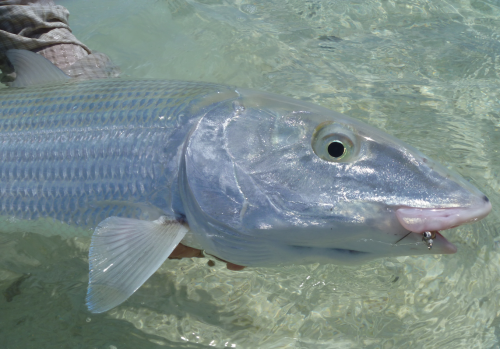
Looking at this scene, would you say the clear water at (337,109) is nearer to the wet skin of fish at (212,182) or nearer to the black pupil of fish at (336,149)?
the wet skin of fish at (212,182)

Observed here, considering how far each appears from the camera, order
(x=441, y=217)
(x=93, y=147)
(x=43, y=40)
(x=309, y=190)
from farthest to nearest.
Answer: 1. (x=43, y=40)
2. (x=93, y=147)
3. (x=309, y=190)
4. (x=441, y=217)

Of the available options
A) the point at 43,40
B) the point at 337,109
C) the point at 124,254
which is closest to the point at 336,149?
the point at 124,254

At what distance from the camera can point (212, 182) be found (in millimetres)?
1877

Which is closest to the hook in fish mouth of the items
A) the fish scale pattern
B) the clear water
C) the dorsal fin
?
the clear water

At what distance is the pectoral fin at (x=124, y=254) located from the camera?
1.82 m

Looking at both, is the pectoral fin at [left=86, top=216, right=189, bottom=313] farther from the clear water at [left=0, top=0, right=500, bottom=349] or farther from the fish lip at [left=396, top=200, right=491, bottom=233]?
the fish lip at [left=396, top=200, right=491, bottom=233]

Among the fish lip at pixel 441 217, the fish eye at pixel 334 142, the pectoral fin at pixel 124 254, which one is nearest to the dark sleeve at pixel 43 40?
the pectoral fin at pixel 124 254

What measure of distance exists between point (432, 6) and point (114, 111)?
16.5ft

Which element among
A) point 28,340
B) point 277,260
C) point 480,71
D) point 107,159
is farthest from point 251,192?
point 480,71

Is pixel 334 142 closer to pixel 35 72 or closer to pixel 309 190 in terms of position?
pixel 309 190

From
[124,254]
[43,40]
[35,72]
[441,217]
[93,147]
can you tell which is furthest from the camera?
[43,40]

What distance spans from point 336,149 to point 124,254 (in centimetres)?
96

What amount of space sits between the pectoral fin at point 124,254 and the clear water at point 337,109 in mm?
631

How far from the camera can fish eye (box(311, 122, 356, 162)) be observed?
5.78 ft
